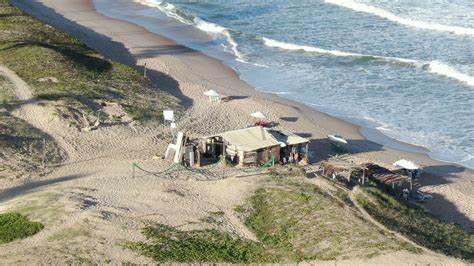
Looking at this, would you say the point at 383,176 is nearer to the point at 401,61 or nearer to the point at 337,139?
the point at 337,139

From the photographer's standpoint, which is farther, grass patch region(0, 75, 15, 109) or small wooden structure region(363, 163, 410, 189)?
grass patch region(0, 75, 15, 109)

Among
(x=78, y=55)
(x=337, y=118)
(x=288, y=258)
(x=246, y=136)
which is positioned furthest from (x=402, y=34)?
(x=288, y=258)

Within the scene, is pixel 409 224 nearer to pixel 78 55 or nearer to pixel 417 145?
pixel 417 145

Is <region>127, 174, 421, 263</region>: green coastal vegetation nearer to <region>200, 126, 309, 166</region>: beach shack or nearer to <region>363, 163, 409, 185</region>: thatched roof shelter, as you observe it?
<region>200, 126, 309, 166</region>: beach shack

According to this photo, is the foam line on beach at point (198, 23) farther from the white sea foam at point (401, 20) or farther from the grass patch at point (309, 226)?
the grass patch at point (309, 226)

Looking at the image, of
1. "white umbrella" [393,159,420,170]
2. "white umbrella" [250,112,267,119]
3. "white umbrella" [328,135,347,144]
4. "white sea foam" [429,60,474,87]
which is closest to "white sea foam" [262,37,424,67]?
"white sea foam" [429,60,474,87]

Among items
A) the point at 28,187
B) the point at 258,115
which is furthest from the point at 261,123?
the point at 28,187
